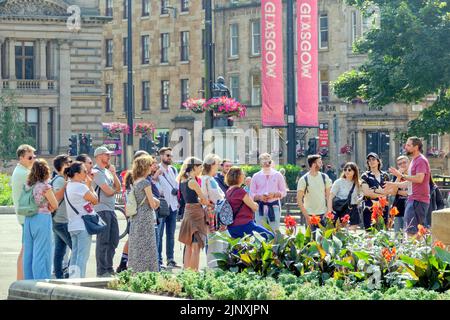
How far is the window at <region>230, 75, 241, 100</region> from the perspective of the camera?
82375 millimetres

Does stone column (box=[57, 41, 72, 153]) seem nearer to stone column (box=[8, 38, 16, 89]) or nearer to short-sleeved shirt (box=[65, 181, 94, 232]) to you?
stone column (box=[8, 38, 16, 89])

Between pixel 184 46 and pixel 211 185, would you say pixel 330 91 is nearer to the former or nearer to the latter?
pixel 184 46

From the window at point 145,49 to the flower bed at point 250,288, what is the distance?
247 feet

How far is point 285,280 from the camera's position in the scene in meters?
13.2

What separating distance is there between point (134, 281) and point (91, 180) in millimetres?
5803

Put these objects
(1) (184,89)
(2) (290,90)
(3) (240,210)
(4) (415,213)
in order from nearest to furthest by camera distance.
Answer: (3) (240,210) < (4) (415,213) < (2) (290,90) < (1) (184,89)

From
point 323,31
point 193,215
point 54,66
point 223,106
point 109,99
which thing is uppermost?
point 323,31

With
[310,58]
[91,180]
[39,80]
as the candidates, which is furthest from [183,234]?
[39,80]

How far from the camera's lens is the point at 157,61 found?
88.2 meters

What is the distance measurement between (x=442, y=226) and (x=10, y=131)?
179 ft

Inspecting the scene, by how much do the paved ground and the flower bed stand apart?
12.4 ft

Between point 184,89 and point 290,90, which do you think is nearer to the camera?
point 290,90

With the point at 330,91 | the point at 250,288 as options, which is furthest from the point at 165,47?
the point at 250,288
